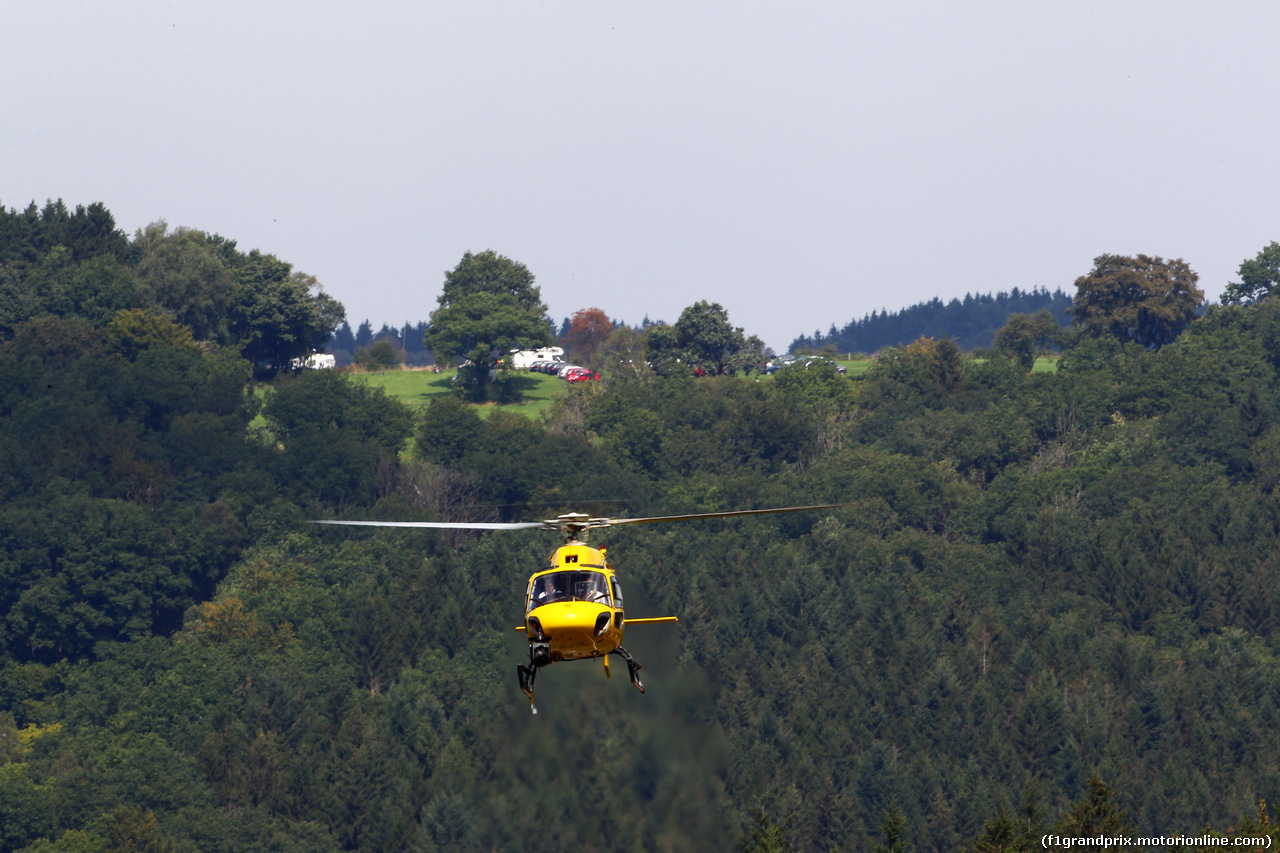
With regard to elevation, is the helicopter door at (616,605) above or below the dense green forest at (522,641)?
above

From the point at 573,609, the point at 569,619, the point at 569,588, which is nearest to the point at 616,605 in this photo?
the point at 569,588

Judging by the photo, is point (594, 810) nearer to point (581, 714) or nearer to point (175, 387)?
point (581, 714)

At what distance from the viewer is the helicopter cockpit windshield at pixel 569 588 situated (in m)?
42.1

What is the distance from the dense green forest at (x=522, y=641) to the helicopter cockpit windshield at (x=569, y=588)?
57749 mm

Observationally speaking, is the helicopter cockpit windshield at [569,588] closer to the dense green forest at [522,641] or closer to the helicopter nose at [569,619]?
the helicopter nose at [569,619]

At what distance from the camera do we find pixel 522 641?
357 feet

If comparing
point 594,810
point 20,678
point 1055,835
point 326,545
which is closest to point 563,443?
point 326,545

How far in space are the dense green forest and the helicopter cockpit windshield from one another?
57.7m

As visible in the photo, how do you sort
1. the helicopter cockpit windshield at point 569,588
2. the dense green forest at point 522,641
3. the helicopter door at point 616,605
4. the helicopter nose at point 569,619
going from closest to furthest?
the helicopter nose at point 569,619, the helicopter cockpit windshield at point 569,588, the helicopter door at point 616,605, the dense green forest at point 522,641

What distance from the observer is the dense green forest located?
138625mm

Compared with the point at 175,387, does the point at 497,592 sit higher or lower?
lower

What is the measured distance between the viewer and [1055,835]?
9819 cm

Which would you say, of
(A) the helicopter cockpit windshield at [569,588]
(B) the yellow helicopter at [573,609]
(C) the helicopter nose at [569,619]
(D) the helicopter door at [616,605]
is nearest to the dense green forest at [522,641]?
(D) the helicopter door at [616,605]

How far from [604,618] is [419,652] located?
124 metres
